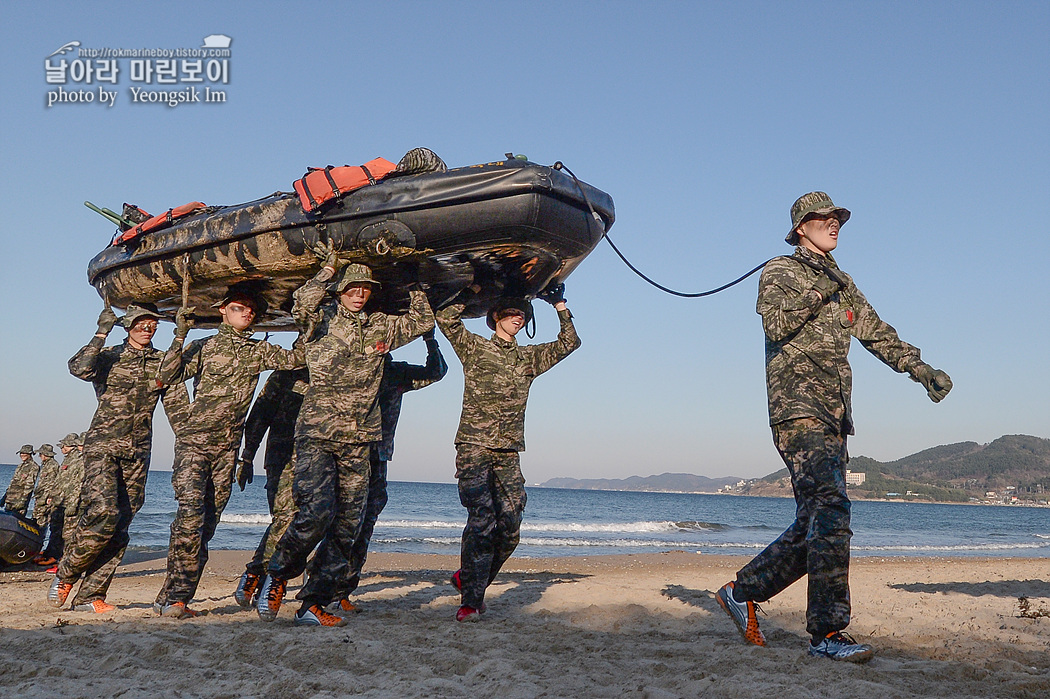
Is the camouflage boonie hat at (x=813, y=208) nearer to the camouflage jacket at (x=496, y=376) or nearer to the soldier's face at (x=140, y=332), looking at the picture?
the camouflage jacket at (x=496, y=376)

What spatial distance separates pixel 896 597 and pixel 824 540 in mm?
3140

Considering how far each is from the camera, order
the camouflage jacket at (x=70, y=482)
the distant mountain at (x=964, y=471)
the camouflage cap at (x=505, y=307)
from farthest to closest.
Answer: the distant mountain at (x=964, y=471) < the camouflage jacket at (x=70, y=482) < the camouflage cap at (x=505, y=307)

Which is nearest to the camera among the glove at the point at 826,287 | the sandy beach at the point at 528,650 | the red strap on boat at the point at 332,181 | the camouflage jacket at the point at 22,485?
the sandy beach at the point at 528,650

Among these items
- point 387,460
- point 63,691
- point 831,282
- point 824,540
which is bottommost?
point 63,691

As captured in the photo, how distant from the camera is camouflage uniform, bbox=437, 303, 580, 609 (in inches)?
193

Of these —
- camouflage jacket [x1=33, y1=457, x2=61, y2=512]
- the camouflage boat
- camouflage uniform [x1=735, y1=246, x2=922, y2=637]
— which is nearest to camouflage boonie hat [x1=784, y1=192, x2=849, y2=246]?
camouflage uniform [x1=735, y1=246, x2=922, y2=637]

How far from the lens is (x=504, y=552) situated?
511cm

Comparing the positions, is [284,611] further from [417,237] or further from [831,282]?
[831,282]

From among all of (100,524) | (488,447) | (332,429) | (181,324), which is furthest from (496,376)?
(100,524)

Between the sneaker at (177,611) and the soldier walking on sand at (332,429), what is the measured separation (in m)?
0.48

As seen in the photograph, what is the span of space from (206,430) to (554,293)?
8.43ft

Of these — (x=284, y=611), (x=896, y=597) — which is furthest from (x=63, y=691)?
(x=896, y=597)

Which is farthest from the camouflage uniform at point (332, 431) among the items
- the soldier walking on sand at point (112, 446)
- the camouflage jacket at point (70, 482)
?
the camouflage jacket at point (70, 482)

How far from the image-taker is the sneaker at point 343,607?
5176mm
